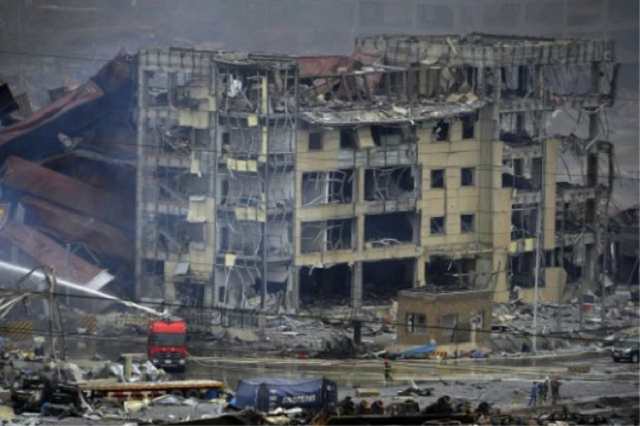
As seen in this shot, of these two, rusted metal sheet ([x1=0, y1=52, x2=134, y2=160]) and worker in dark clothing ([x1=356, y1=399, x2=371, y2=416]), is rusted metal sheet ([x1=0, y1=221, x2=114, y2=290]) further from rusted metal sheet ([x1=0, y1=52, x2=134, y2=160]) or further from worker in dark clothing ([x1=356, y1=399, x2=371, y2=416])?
worker in dark clothing ([x1=356, y1=399, x2=371, y2=416])

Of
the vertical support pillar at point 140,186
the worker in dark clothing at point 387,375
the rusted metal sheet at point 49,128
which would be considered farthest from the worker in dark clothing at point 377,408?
the rusted metal sheet at point 49,128

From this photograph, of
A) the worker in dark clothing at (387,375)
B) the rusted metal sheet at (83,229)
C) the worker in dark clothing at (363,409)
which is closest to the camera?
the worker in dark clothing at (363,409)

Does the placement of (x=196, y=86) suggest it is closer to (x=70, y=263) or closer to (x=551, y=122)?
(x=70, y=263)

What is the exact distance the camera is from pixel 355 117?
5222 cm

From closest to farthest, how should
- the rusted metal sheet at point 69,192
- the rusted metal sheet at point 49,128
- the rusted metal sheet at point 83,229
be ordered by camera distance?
the rusted metal sheet at point 83,229, the rusted metal sheet at point 69,192, the rusted metal sheet at point 49,128

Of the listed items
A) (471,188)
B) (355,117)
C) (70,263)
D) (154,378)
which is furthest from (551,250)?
(154,378)

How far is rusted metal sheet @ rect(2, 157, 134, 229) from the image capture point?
175ft

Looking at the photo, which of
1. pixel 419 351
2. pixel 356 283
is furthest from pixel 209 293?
pixel 419 351

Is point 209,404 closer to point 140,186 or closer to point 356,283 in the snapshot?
point 356,283

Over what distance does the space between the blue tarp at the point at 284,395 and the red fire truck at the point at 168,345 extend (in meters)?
4.31

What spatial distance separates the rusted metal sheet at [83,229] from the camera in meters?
53.1

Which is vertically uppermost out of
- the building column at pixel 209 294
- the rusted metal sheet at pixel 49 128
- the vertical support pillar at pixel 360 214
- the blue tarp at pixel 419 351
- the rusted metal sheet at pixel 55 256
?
the rusted metal sheet at pixel 49 128

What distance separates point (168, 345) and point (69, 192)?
28.3 ft

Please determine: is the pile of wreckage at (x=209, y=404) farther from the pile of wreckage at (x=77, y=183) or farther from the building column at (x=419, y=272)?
the building column at (x=419, y=272)
